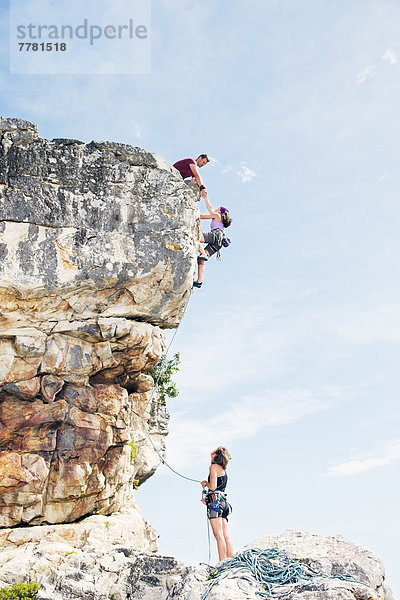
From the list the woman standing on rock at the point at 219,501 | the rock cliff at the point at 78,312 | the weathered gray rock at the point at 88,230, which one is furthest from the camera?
the weathered gray rock at the point at 88,230

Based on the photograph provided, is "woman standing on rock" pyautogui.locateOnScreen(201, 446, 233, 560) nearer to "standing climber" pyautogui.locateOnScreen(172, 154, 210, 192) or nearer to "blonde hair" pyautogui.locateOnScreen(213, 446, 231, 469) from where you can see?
"blonde hair" pyautogui.locateOnScreen(213, 446, 231, 469)

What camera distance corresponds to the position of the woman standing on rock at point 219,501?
12.0 m

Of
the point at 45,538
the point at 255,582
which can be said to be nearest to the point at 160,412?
the point at 45,538

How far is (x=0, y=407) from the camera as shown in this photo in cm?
1413

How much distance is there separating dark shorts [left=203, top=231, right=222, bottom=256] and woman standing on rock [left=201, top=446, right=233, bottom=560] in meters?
6.43

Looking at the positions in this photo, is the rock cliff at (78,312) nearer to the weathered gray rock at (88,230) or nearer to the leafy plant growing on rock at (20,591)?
the weathered gray rock at (88,230)

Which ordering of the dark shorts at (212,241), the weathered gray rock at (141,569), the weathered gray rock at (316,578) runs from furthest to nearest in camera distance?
the dark shorts at (212,241), the weathered gray rock at (141,569), the weathered gray rock at (316,578)

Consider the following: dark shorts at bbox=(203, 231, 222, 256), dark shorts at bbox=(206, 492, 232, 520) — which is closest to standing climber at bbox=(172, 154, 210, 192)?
dark shorts at bbox=(203, 231, 222, 256)

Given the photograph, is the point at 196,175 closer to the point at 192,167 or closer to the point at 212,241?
the point at 192,167

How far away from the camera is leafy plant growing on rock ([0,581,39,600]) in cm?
1098

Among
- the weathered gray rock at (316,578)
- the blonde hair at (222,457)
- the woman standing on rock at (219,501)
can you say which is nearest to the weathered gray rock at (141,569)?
the weathered gray rock at (316,578)

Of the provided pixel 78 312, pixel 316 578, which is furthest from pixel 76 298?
pixel 316 578

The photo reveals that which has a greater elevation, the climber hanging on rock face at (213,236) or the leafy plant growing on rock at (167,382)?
the climber hanging on rock face at (213,236)

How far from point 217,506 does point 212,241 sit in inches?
303
